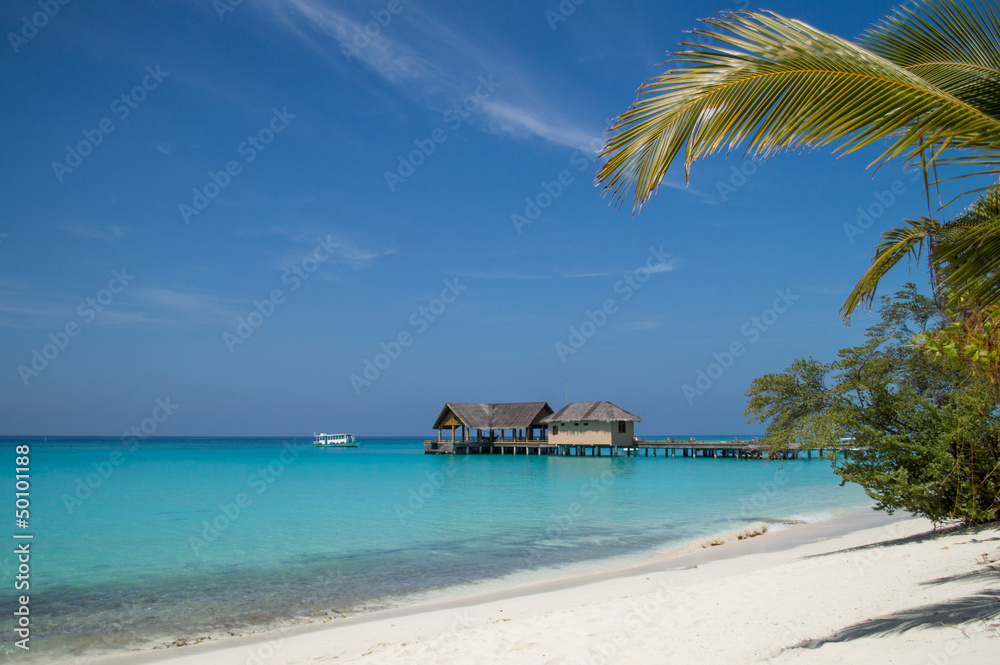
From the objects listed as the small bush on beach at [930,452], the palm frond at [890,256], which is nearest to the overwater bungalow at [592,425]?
the small bush on beach at [930,452]

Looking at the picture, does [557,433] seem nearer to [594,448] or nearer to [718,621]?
[594,448]

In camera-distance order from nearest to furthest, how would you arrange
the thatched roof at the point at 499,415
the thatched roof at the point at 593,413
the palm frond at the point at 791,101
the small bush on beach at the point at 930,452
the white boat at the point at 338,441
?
the palm frond at the point at 791,101 < the small bush on beach at the point at 930,452 < the thatched roof at the point at 593,413 < the thatched roof at the point at 499,415 < the white boat at the point at 338,441

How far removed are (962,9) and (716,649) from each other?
14.0 ft

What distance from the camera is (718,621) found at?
17.8 ft

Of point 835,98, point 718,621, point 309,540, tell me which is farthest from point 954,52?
point 309,540

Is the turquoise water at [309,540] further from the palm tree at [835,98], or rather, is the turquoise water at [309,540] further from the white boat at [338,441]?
the white boat at [338,441]

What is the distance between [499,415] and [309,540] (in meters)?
42.4

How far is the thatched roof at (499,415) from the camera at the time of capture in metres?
54.0

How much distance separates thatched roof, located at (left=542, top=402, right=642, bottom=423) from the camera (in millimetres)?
48438

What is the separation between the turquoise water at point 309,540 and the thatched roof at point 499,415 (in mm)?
25262

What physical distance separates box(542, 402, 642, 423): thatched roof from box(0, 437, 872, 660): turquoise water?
19.8 meters

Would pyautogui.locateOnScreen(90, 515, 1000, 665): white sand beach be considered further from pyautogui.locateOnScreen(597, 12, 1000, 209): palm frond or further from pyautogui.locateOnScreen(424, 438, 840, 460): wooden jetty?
pyautogui.locateOnScreen(424, 438, 840, 460): wooden jetty

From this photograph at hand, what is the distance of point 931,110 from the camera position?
2.87 metres

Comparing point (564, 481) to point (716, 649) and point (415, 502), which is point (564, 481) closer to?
point (415, 502)
